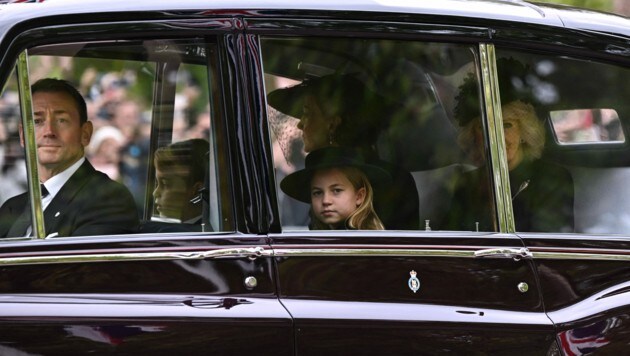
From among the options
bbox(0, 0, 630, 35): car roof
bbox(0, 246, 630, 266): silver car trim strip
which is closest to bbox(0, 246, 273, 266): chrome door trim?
bbox(0, 246, 630, 266): silver car trim strip

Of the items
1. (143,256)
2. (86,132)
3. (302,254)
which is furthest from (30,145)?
(302,254)

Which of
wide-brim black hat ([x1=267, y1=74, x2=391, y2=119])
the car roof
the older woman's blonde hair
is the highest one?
the car roof

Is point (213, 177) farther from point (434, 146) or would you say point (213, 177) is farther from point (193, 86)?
point (434, 146)

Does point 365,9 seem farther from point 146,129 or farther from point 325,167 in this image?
point 146,129

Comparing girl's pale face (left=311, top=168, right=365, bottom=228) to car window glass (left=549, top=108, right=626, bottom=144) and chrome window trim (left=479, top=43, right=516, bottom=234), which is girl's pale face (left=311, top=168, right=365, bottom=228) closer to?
chrome window trim (left=479, top=43, right=516, bottom=234)

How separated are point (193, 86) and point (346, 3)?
0.55m

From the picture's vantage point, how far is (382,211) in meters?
4.38

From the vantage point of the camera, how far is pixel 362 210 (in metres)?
4.37

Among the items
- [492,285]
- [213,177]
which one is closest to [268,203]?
[213,177]

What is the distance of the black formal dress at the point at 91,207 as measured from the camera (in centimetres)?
396

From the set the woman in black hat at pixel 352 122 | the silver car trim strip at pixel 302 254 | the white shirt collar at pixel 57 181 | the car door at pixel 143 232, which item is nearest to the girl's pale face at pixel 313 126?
the woman in black hat at pixel 352 122

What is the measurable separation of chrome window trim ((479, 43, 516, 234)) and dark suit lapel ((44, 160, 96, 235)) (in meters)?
1.27

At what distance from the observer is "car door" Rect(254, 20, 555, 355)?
13.6ft

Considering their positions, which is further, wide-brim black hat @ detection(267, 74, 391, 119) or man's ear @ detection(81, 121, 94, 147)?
wide-brim black hat @ detection(267, 74, 391, 119)
